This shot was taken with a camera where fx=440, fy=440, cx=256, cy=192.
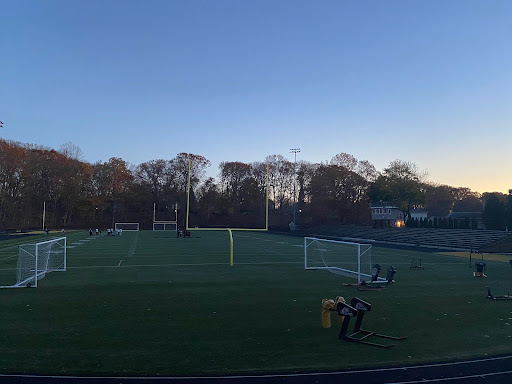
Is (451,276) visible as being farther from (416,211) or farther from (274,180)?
(416,211)

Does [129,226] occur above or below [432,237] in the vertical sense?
below

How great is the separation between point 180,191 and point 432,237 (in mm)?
51798

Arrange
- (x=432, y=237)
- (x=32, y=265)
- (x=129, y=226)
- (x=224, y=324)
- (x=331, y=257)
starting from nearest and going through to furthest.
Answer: (x=224, y=324)
(x=32, y=265)
(x=331, y=257)
(x=432, y=237)
(x=129, y=226)

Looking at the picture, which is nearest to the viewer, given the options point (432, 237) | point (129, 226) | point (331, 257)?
point (331, 257)

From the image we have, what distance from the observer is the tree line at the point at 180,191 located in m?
73.0

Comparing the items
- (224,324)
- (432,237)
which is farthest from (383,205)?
(224,324)

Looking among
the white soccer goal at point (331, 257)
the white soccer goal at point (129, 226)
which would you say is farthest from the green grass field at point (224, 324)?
the white soccer goal at point (129, 226)

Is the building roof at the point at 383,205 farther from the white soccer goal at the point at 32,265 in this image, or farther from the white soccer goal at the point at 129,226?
the white soccer goal at the point at 32,265

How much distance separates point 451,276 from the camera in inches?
746

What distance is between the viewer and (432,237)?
4622cm

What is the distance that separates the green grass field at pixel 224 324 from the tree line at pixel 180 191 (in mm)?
54253

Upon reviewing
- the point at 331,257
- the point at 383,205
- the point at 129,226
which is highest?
the point at 383,205

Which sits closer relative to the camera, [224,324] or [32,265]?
[224,324]

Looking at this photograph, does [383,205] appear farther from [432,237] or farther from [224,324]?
[224,324]
